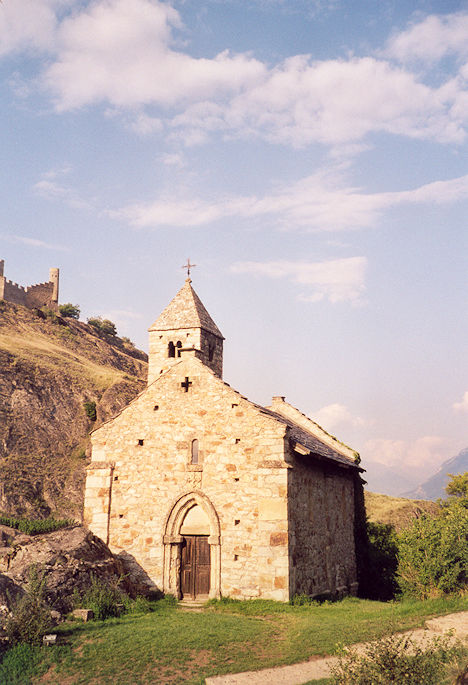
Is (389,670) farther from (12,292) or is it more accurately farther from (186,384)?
(12,292)

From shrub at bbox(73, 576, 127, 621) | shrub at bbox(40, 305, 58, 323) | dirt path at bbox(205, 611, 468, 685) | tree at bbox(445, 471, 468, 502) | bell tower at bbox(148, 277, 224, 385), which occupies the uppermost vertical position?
shrub at bbox(40, 305, 58, 323)

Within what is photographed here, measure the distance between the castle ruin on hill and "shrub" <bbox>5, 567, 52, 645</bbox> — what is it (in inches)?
3111

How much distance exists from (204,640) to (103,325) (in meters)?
96.5

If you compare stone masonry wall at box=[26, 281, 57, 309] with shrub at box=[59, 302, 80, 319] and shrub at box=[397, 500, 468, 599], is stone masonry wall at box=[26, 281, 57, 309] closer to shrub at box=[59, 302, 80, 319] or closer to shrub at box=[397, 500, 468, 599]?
shrub at box=[59, 302, 80, 319]

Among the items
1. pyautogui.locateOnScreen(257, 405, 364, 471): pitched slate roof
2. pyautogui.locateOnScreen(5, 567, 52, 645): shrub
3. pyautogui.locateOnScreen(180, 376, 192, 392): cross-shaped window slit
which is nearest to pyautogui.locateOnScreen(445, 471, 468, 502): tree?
pyautogui.locateOnScreen(257, 405, 364, 471): pitched slate roof

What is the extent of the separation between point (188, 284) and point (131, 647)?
1945 cm

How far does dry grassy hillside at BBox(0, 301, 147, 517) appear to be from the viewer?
4550 cm

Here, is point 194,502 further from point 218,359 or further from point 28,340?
point 28,340

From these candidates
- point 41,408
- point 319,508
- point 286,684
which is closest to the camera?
point 286,684

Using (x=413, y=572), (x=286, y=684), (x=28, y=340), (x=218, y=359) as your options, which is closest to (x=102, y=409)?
(x=28, y=340)

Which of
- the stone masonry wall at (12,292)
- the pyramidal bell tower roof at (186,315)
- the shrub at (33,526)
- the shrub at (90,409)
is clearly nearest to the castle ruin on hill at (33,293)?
the stone masonry wall at (12,292)

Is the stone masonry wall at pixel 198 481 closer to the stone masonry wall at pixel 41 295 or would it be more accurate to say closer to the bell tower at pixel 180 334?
the bell tower at pixel 180 334

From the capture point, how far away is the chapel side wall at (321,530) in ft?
61.4

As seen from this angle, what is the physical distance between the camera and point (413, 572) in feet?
60.3
